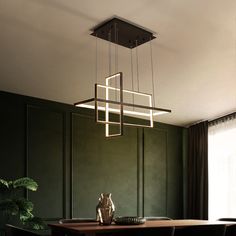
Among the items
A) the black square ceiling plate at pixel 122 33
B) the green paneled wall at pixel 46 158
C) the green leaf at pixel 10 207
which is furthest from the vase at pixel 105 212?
the green paneled wall at pixel 46 158

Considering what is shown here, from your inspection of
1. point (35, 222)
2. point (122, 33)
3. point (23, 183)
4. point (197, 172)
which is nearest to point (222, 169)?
point (197, 172)

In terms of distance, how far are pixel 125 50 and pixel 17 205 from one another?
230 cm

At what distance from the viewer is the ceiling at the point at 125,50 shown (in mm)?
3738

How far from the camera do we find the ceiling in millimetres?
3738

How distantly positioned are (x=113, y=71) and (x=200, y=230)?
2.18 m

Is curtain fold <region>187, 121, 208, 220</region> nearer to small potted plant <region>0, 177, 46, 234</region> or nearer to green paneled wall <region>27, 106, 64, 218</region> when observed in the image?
green paneled wall <region>27, 106, 64, 218</region>

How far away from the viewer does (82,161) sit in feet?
21.2

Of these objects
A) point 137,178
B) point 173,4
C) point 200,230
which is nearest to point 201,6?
point 173,4

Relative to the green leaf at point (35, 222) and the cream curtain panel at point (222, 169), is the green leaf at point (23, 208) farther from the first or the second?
the cream curtain panel at point (222, 169)

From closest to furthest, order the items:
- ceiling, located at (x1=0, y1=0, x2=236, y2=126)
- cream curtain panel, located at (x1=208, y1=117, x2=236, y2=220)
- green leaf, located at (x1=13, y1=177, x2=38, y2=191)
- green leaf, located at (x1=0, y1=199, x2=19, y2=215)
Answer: ceiling, located at (x1=0, y1=0, x2=236, y2=126) → green leaf, located at (x1=0, y1=199, x2=19, y2=215) → green leaf, located at (x1=13, y1=177, x2=38, y2=191) → cream curtain panel, located at (x1=208, y1=117, x2=236, y2=220)

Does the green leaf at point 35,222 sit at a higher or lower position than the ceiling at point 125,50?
lower

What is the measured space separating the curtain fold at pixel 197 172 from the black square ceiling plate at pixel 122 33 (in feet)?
11.4

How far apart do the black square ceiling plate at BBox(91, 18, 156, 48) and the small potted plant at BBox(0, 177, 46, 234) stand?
2.15 m

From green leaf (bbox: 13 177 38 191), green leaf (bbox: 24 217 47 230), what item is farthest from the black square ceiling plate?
green leaf (bbox: 24 217 47 230)
